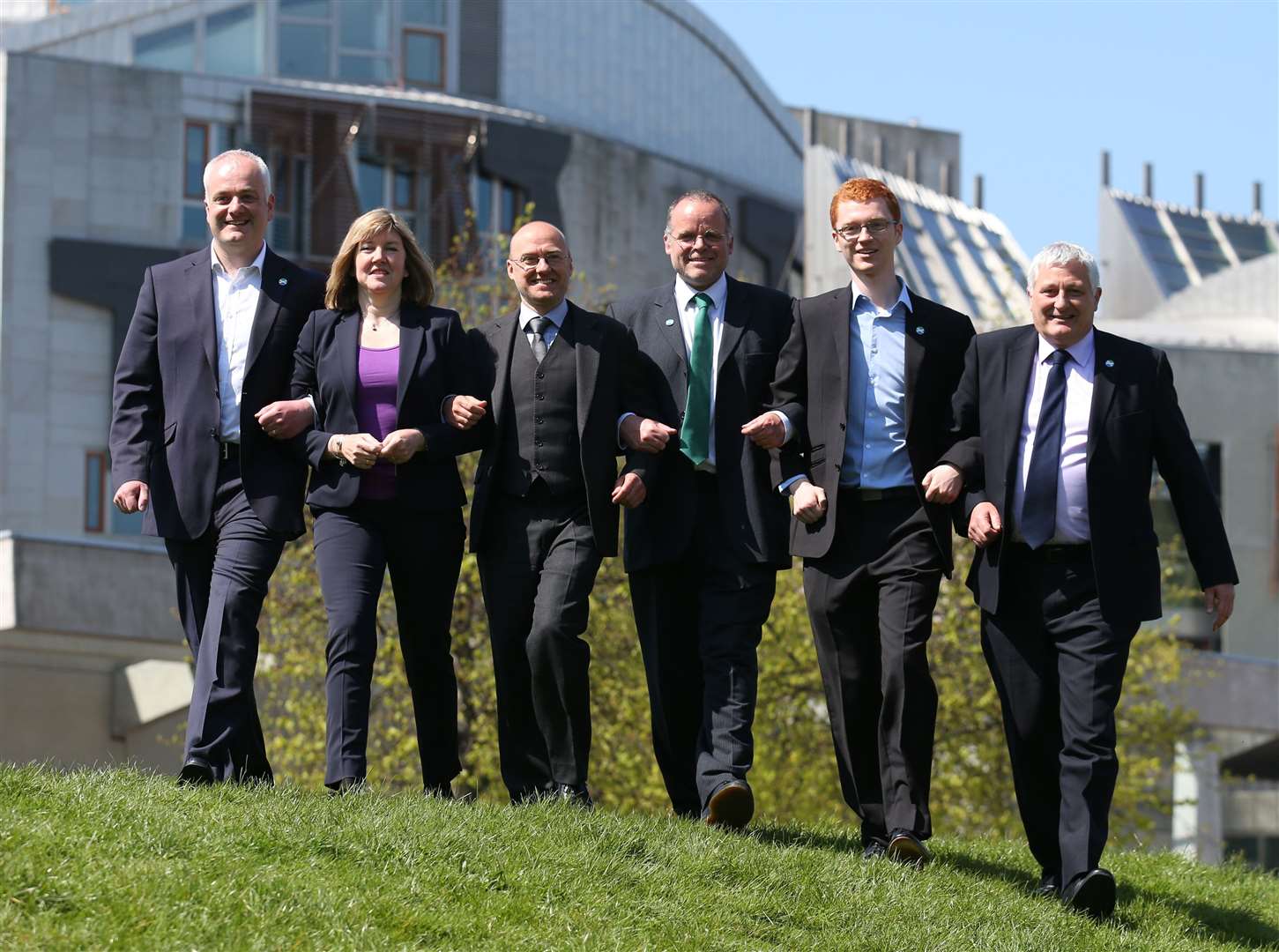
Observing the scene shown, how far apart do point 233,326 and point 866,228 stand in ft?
9.40

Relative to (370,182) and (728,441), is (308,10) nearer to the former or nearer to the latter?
(370,182)

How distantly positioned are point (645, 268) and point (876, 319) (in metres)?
41.7

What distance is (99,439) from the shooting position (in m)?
43.8

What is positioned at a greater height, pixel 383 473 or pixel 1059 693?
pixel 383 473

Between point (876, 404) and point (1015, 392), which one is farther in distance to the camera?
point (876, 404)

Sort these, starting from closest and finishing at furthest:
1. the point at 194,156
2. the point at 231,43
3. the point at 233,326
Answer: the point at 233,326 → the point at 194,156 → the point at 231,43

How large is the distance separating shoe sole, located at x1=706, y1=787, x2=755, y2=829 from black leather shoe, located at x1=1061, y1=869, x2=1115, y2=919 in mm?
1388

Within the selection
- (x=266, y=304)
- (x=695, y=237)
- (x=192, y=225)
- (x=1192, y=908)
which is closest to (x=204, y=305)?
(x=266, y=304)

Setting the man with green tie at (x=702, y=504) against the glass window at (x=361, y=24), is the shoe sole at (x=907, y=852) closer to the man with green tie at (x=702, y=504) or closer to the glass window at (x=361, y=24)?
the man with green tie at (x=702, y=504)

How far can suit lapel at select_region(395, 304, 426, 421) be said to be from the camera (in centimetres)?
925

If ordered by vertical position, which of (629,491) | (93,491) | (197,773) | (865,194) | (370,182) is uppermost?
(370,182)

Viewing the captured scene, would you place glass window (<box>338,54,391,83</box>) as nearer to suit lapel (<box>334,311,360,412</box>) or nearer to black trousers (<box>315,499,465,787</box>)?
suit lapel (<box>334,311,360,412</box>)

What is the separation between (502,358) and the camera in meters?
9.44

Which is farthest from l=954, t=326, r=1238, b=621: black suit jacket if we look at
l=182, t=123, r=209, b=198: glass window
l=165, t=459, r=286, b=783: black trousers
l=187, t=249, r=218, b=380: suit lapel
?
l=182, t=123, r=209, b=198: glass window
